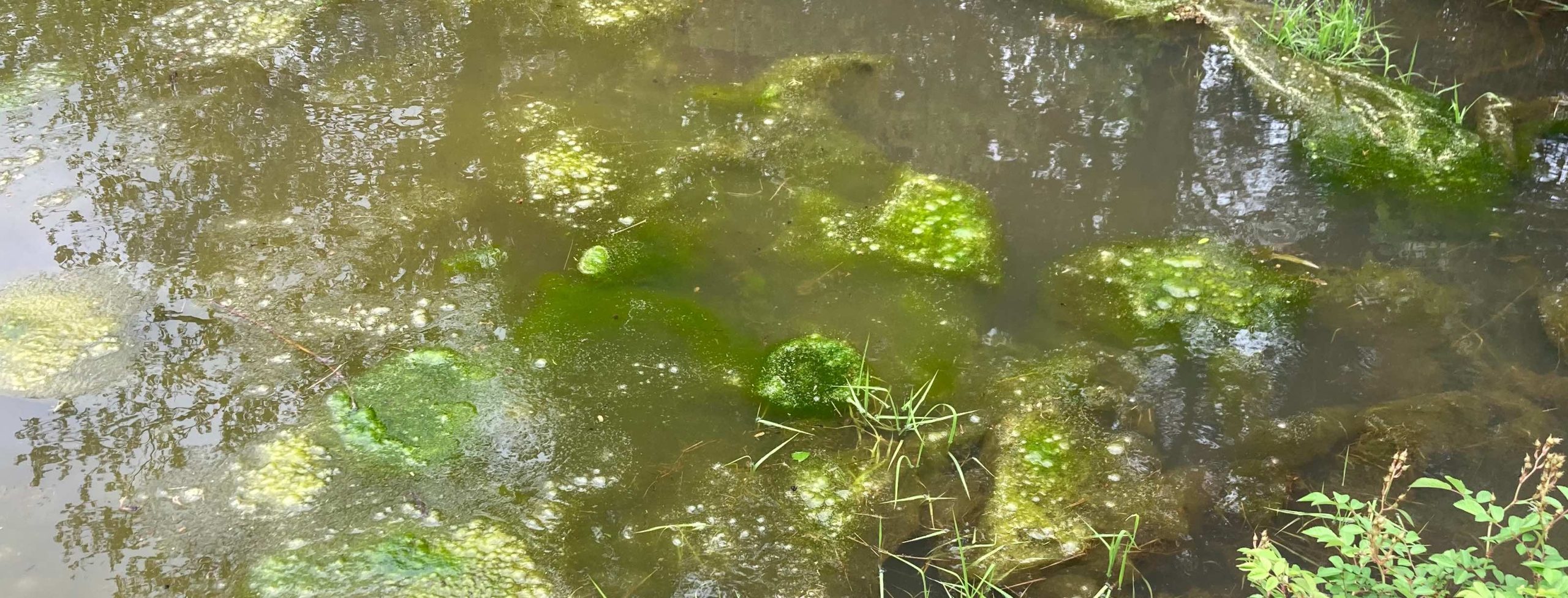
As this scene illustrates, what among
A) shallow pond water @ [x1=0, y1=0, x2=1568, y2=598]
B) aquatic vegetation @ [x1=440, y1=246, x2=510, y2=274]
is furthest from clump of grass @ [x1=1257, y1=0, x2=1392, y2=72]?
aquatic vegetation @ [x1=440, y1=246, x2=510, y2=274]

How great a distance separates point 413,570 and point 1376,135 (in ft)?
8.82

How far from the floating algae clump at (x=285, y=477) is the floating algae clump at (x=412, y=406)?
0.22 feet

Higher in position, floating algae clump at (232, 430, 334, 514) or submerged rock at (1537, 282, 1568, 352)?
submerged rock at (1537, 282, 1568, 352)

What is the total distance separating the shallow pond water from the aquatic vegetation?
0.01 metres

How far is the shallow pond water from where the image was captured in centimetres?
167

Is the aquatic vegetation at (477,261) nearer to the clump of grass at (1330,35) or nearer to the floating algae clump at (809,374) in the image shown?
the floating algae clump at (809,374)

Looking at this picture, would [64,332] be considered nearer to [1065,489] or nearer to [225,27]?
[225,27]

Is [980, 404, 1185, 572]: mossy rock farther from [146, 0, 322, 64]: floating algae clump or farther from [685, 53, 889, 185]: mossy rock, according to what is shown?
[146, 0, 322, 64]: floating algae clump

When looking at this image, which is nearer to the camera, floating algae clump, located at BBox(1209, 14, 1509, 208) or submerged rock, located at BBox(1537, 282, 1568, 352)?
submerged rock, located at BBox(1537, 282, 1568, 352)

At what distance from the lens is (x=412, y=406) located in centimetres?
184

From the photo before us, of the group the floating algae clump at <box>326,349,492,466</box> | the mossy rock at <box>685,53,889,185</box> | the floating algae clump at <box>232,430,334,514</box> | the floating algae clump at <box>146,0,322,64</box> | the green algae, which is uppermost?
the floating algae clump at <box>146,0,322,64</box>

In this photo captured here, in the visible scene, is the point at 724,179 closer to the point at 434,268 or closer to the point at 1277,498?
the point at 434,268

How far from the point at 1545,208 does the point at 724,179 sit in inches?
83.4

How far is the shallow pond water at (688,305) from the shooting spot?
167 cm
